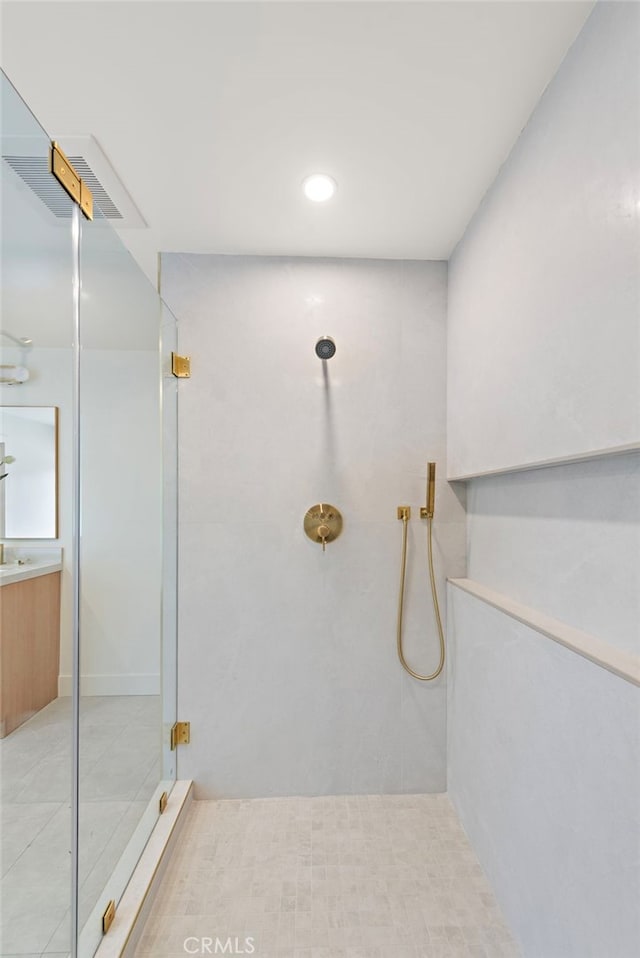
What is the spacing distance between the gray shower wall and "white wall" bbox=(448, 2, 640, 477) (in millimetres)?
450

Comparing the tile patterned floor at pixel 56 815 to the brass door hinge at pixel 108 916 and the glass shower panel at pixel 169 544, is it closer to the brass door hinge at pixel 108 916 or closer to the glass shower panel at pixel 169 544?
the brass door hinge at pixel 108 916

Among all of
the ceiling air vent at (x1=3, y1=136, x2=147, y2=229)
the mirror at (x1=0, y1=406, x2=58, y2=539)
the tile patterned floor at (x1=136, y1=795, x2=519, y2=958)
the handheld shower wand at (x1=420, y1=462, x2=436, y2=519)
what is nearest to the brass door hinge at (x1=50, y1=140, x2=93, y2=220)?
the ceiling air vent at (x1=3, y1=136, x2=147, y2=229)

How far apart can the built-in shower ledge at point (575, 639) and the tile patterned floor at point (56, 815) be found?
1118 millimetres

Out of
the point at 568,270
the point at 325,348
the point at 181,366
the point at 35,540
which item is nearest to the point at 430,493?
the point at 325,348

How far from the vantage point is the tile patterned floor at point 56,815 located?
881 mm

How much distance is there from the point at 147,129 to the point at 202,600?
64.0 inches

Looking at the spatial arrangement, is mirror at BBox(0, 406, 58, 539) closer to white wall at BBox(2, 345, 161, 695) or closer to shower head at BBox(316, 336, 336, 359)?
white wall at BBox(2, 345, 161, 695)

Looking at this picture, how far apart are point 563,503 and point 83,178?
180 cm

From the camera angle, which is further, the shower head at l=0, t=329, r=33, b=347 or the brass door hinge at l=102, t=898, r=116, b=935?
the brass door hinge at l=102, t=898, r=116, b=935

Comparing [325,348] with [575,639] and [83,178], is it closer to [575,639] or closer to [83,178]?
[83,178]

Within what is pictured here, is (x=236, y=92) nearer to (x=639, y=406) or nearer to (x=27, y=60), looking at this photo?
(x=27, y=60)

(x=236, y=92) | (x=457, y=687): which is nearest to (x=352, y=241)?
(x=236, y=92)

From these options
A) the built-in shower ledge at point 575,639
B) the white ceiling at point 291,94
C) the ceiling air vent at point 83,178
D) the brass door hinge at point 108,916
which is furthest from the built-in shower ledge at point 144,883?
the white ceiling at point 291,94

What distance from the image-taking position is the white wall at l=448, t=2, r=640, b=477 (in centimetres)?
92
